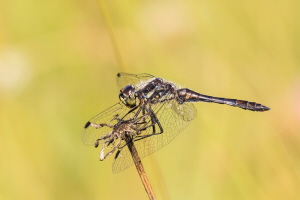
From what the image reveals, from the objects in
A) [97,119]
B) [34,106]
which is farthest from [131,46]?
[97,119]

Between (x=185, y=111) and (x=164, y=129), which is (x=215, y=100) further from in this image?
(x=164, y=129)

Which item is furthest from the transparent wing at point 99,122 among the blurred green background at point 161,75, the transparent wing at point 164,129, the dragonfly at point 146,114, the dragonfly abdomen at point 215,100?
the dragonfly abdomen at point 215,100

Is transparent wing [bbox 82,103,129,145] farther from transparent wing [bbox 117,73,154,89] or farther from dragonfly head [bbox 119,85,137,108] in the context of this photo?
transparent wing [bbox 117,73,154,89]

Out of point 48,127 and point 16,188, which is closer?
point 16,188

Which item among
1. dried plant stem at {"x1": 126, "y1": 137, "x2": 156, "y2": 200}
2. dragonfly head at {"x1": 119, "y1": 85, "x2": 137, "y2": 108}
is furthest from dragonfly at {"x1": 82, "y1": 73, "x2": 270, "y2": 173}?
dried plant stem at {"x1": 126, "y1": 137, "x2": 156, "y2": 200}

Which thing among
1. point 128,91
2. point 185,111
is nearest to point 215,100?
point 185,111

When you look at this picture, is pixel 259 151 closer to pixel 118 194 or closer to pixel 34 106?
pixel 118 194
